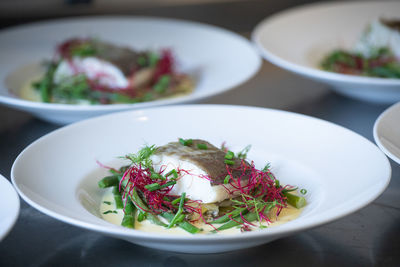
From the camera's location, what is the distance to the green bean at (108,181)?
1.38m

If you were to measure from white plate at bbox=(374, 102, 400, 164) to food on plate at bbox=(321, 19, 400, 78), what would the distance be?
82 centimetres

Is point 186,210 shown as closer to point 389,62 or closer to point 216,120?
point 216,120

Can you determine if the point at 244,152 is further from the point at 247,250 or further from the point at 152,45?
the point at 152,45

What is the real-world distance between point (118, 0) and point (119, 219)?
2285 millimetres

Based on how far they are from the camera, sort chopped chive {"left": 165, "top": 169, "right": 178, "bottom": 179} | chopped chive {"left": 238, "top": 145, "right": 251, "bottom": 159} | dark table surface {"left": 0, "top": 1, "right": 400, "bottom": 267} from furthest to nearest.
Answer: chopped chive {"left": 238, "top": 145, "right": 251, "bottom": 159} → chopped chive {"left": 165, "top": 169, "right": 178, "bottom": 179} → dark table surface {"left": 0, "top": 1, "right": 400, "bottom": 267}

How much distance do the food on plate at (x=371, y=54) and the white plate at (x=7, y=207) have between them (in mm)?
1557

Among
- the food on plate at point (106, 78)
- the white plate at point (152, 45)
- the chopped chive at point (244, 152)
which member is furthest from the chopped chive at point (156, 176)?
the food on plate at point (106, 78)

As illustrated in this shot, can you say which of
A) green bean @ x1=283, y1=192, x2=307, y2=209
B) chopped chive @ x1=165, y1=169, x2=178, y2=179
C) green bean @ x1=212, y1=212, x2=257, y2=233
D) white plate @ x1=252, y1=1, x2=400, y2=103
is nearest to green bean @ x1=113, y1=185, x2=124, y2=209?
chopped chive @ x1=165, y1=169, x2=178, y2=179

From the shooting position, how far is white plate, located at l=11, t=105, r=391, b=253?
1.08 meters

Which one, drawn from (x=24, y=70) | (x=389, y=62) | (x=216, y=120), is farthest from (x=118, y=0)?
(x=216, y=120)

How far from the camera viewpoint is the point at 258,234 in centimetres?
100

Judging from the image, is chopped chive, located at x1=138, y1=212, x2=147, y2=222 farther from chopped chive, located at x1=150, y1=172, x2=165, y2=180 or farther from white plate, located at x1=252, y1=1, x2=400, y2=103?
white plate, located at x1=252, y1=1, x2=400, y2=103

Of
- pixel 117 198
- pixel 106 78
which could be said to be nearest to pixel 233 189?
pixel 117 198

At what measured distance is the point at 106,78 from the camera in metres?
2.24
